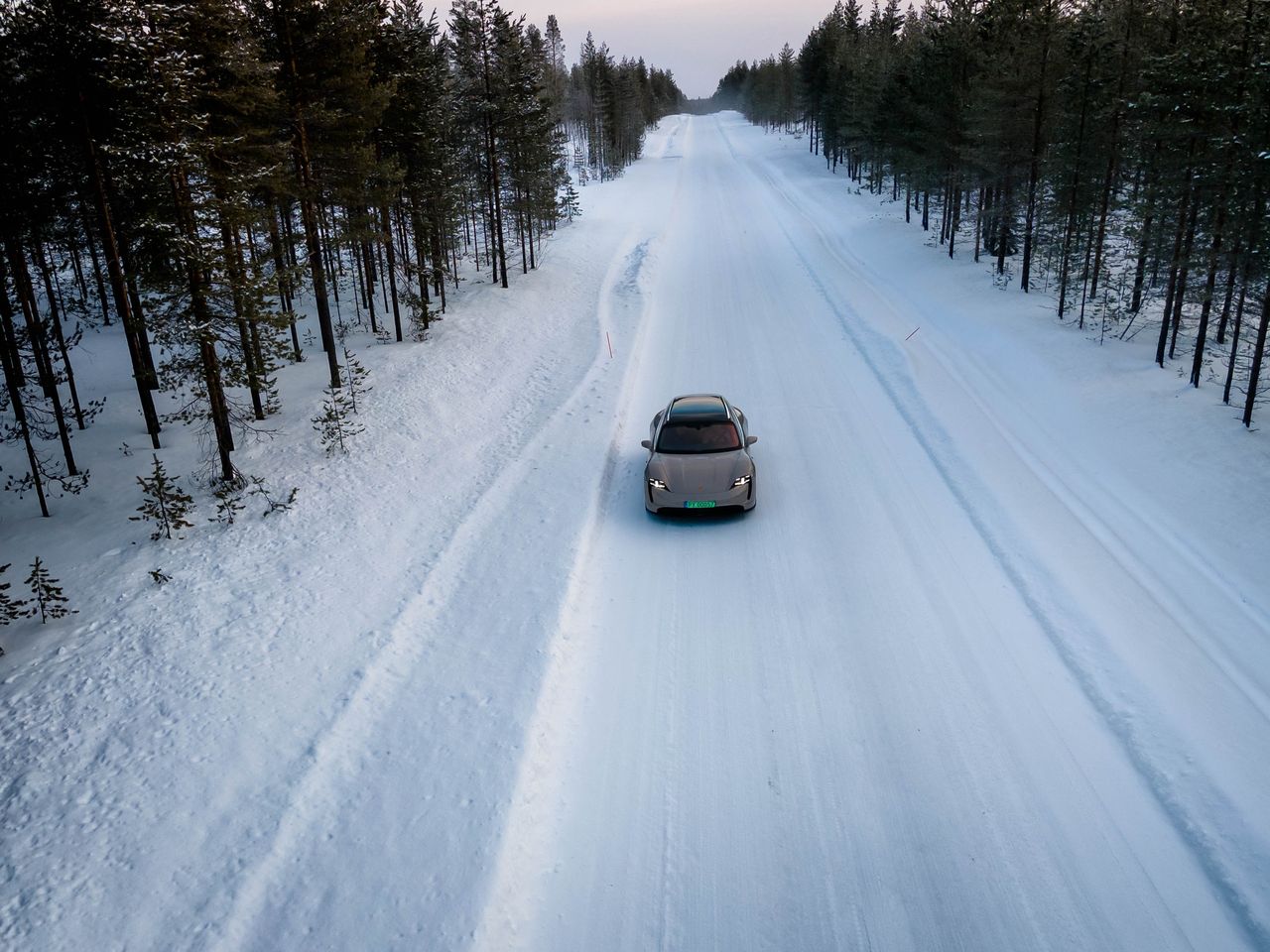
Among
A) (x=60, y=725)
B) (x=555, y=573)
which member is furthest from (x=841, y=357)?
(x=60, y=725)

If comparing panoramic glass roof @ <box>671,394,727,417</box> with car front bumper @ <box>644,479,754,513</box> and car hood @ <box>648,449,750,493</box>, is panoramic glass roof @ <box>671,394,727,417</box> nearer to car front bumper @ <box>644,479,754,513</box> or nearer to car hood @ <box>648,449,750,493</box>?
car hood @ <box>648,449,750,493</box>

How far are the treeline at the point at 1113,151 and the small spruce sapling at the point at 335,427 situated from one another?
18.6m

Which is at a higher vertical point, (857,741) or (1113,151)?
(1113,151)

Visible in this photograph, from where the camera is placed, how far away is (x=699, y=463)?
12.3 metres

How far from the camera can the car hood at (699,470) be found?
39.2ft

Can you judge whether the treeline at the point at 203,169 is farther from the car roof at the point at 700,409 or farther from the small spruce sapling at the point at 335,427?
the car roof at the point at 700,409

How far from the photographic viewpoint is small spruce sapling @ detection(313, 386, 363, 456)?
52.2 feet

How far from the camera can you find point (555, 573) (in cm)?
1062

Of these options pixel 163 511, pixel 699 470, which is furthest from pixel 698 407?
pixel 163 511

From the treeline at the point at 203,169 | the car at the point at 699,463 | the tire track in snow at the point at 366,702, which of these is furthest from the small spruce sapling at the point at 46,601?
the car at the point at 699,463

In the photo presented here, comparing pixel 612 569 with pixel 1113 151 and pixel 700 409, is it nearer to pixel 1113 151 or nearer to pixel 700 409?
pixel 700 409

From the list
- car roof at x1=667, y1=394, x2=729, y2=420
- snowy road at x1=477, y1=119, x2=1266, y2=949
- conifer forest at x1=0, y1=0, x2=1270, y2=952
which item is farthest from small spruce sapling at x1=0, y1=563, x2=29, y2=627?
car roof at x1=667, y1=394, x2=729, y2=420

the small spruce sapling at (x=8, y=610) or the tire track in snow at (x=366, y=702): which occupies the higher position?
the small spruce sapling at (x=8, y=610)

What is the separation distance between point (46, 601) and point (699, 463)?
10.2 meters
